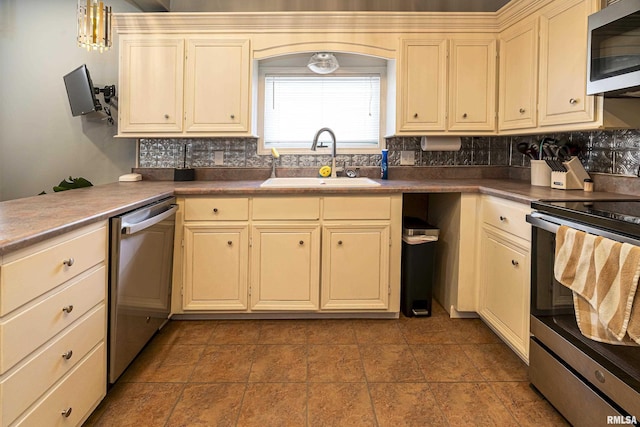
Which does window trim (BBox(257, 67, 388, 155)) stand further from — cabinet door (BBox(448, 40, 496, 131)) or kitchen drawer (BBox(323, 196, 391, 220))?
kitchen drawer (BBox(323, 196, 391, 220))

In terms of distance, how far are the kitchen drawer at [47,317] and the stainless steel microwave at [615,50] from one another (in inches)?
87.5

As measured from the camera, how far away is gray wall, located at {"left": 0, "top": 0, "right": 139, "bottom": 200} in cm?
310

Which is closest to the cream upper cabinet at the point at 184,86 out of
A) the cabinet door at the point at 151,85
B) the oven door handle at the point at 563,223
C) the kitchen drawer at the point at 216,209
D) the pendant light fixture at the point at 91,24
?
the cabinet door at the point at 151,85

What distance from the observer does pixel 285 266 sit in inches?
102

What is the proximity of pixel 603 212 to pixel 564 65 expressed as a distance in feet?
3.49

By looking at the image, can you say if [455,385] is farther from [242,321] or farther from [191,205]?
[191,205]

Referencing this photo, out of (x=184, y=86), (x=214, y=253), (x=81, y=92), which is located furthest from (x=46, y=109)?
(x=214, y=253)

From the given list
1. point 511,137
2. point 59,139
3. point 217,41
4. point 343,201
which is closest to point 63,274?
point 343,201

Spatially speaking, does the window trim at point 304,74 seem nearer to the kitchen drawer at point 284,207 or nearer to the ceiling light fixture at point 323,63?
the ceiling light fixture at point 323,63

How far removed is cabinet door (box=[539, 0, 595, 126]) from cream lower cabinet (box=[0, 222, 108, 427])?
2290 mm

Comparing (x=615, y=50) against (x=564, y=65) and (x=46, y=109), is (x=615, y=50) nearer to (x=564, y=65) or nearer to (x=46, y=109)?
(x=564, y=65)

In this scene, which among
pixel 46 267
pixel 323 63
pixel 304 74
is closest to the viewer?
pixel 46 267

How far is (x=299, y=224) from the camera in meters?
2.57

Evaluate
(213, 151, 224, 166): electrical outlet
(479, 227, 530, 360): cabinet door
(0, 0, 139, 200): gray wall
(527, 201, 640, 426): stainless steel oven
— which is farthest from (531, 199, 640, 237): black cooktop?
(0, 0, 139, 200): gray wall
